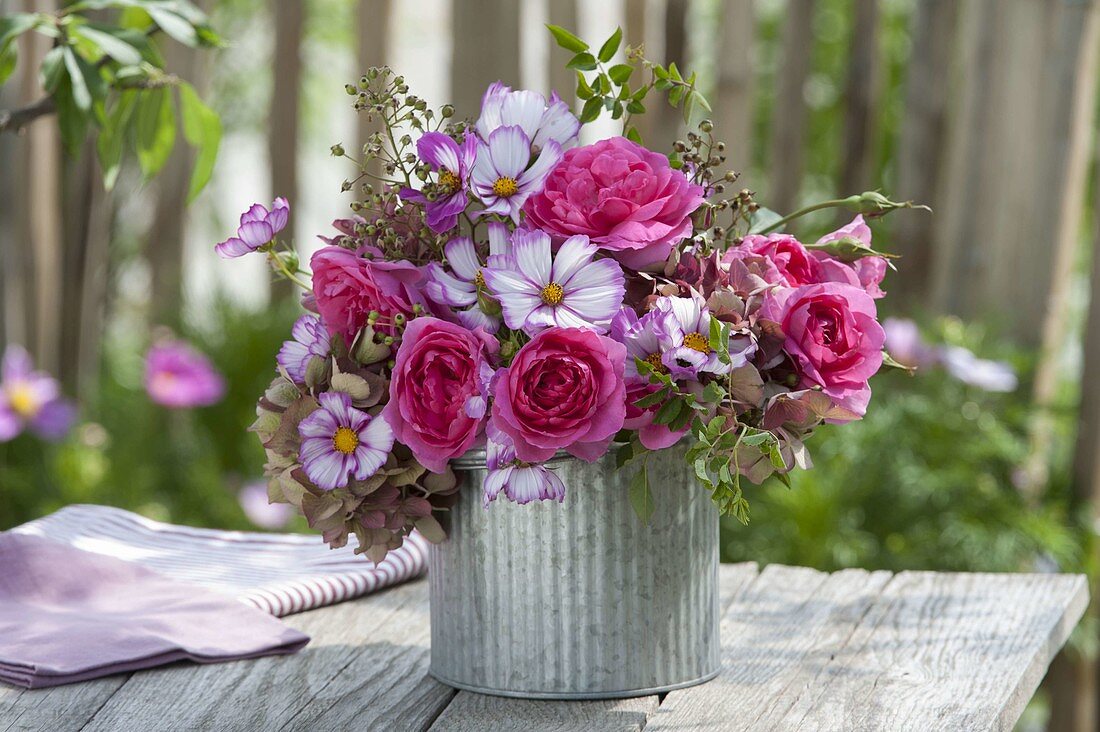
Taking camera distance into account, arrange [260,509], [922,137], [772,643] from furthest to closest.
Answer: [922,137], [260,509], [772,643]

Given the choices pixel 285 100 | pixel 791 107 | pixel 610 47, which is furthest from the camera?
pixel 285 100

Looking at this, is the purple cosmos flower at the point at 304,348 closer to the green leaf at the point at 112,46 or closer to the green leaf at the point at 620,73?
the green leaf at the point at 620,73

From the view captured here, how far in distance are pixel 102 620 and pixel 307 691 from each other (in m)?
0.22

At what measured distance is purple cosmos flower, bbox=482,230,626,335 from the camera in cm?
91

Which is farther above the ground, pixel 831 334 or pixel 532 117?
pixel 532 117

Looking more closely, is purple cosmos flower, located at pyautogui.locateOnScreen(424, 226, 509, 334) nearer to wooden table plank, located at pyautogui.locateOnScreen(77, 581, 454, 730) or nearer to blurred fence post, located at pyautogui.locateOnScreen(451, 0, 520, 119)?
wooden table plank, located at pyautogui.locateOnScreen(77, 581, 454, 730)

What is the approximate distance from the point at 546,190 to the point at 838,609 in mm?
597

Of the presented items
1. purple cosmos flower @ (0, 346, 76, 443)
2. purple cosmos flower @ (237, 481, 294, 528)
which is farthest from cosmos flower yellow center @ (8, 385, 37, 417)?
purple cosmos flower @ (237, 481, 294, 528)

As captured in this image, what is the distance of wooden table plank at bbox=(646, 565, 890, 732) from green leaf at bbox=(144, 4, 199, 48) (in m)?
0.81

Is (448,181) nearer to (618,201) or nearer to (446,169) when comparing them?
(446,169)

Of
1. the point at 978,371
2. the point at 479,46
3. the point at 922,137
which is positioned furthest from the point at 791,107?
the point at 978,371

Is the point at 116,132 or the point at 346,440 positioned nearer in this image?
the point at 346,440

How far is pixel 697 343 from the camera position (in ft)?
2.95

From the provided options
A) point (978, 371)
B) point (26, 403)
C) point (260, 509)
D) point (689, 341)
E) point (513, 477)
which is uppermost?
point (689, 341)
